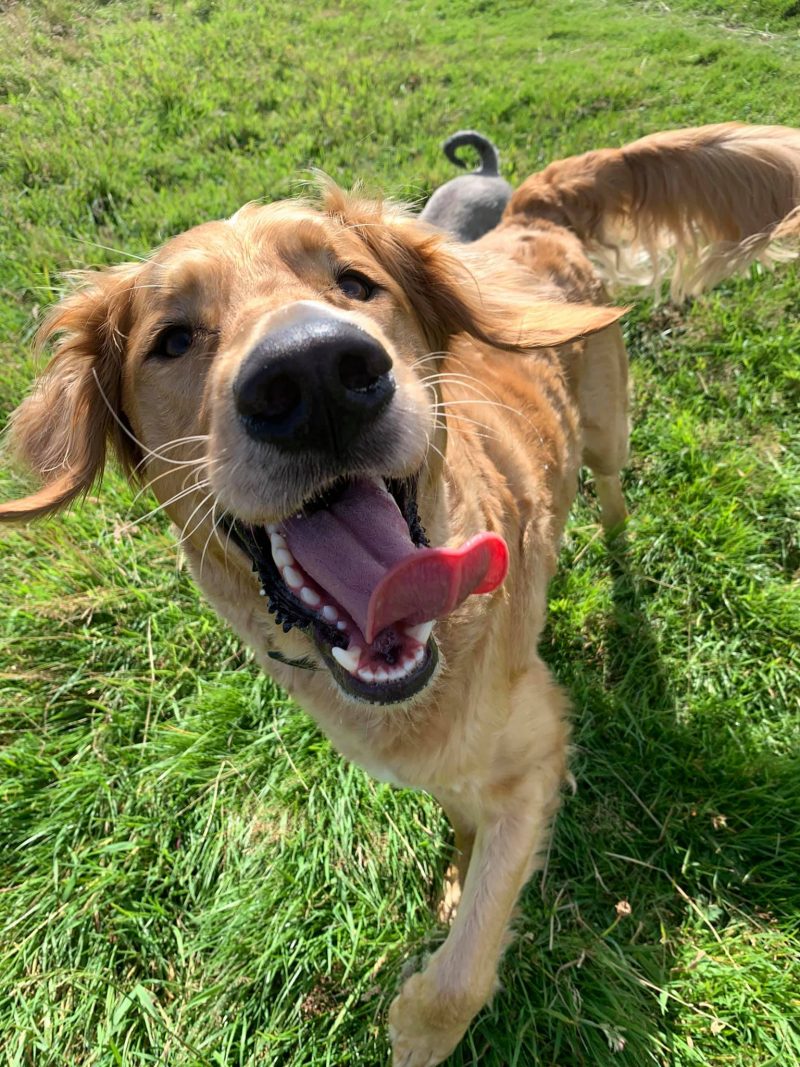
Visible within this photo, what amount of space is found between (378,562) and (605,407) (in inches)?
80.8

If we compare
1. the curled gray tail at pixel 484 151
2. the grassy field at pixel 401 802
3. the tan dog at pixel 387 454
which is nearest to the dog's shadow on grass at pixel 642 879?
the grassy field at pixel 401 802

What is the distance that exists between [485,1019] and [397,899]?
47cm

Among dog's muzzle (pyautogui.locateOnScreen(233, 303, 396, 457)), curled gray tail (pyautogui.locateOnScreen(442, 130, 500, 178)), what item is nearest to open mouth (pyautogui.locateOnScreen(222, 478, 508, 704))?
dog's muzzle (pyautogui.locateOnScreen(233, 303, 396, 457))

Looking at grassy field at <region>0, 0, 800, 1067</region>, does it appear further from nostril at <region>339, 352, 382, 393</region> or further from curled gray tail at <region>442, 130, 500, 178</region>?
curled gray tail at <region>442, 130, 500, 178</region>

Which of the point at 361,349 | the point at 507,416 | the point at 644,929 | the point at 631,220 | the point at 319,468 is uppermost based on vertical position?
the point at 361,349

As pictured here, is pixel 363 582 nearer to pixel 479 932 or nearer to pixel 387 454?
pixel 387 454

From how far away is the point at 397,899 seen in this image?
8.14 ft

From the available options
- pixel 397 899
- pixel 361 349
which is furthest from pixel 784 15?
pixel 397 899

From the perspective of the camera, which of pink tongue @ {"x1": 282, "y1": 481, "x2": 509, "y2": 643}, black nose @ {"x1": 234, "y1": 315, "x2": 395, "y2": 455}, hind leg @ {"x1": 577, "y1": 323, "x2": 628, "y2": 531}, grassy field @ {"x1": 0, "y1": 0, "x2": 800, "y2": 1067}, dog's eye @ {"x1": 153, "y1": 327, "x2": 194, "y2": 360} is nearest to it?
black nose @ {"x1": 234, "y1": 315, "x2": 395, "y2": 455}

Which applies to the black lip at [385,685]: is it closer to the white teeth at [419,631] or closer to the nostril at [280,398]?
the white teeth at [419,631]

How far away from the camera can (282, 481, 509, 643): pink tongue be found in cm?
142

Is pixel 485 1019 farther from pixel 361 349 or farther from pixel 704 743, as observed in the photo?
pixel 361 349

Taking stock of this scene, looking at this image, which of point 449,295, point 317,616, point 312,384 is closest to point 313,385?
point 312,384

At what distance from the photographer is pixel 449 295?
2174 millimetres
